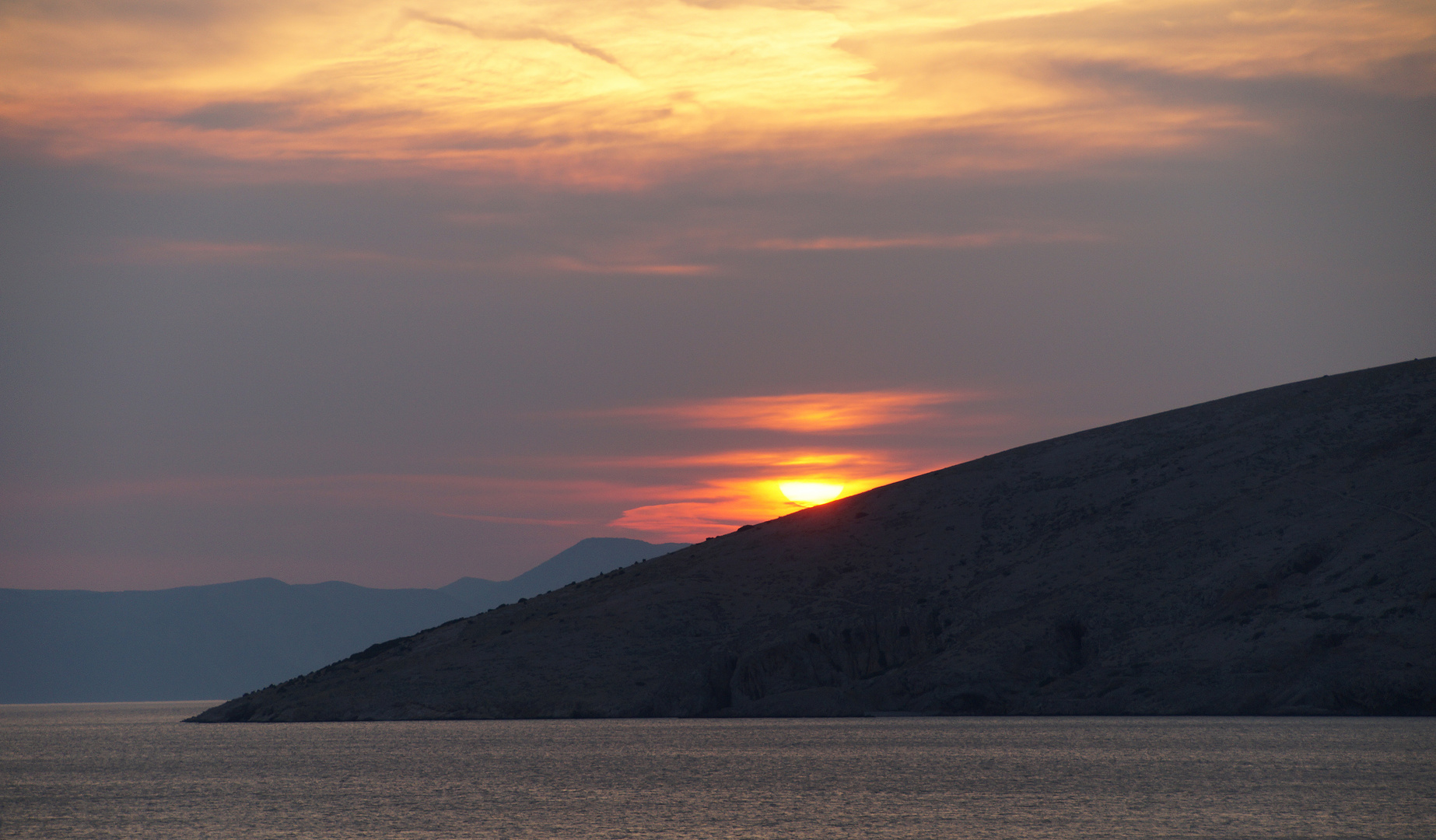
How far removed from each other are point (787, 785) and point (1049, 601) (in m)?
70.5

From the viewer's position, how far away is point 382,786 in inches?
3248

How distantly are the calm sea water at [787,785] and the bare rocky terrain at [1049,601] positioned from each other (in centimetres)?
823

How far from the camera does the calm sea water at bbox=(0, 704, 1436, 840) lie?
61125 millimetres

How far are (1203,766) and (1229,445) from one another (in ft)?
295

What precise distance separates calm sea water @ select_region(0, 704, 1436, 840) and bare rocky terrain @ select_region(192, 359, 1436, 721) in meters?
8.23

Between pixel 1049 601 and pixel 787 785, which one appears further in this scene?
pixel 1049 601

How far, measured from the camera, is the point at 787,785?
253 ft

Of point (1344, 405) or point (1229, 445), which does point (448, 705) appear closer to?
point (1229, 445)

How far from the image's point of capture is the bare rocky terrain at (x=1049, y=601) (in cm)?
12219

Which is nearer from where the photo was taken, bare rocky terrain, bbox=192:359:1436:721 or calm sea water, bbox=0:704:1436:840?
calm sea water, bbox=0:704:1436:840

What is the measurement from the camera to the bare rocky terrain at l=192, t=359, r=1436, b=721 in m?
122

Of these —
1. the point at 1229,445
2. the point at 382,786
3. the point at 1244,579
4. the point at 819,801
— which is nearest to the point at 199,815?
the point at 382,786

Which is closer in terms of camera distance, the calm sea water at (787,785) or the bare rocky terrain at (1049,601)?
the calm sea water at (787,785)

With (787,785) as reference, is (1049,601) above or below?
above
